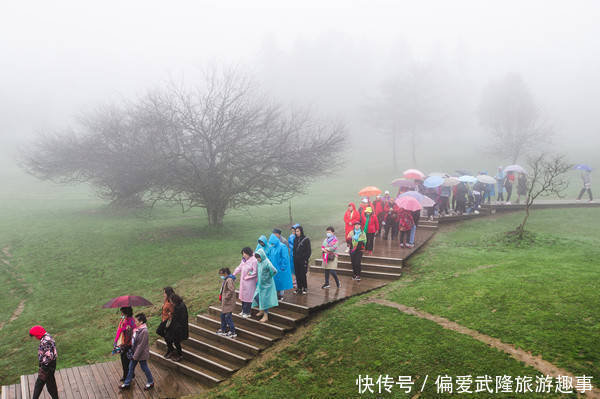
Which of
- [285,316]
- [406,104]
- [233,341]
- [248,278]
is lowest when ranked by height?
[233,341]

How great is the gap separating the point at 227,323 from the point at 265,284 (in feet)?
4.66

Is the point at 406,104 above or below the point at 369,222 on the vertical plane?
above

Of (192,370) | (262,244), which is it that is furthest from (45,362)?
(262,244)

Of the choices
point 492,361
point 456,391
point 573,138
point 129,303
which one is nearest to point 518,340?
point 492,361

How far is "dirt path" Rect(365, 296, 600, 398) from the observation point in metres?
6.57

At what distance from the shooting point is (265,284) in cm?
1001

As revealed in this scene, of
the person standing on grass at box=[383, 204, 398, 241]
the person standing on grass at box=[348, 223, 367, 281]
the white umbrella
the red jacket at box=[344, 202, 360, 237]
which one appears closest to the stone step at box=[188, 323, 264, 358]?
the person standing on grass at box=[348, 223, 367, 281]

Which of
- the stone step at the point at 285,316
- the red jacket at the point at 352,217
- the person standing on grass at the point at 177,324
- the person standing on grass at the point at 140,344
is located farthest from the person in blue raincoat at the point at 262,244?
the red jacket at the point at 352,217

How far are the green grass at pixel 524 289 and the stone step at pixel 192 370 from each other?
523 cm

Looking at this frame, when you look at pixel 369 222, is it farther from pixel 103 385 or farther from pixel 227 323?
pixel 103 385

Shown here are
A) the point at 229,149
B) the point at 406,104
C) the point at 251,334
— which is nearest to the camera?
the point at 251,334

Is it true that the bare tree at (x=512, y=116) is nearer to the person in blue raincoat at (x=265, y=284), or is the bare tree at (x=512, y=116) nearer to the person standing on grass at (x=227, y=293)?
the person in blue raincoat at (x=265, y=284)

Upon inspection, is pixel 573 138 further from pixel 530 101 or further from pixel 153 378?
pixel 153 378

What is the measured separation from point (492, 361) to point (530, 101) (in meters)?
47.7
